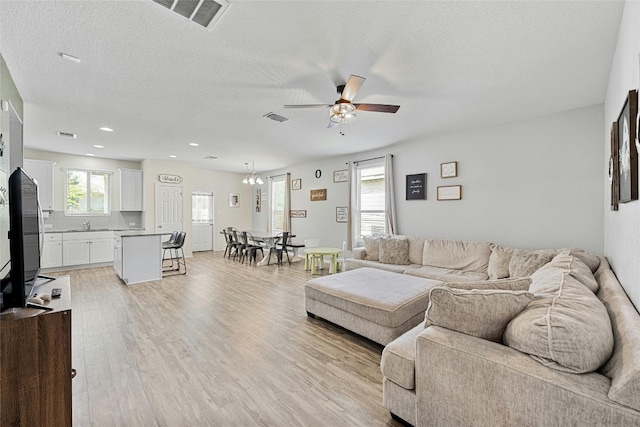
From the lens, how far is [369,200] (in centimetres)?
631

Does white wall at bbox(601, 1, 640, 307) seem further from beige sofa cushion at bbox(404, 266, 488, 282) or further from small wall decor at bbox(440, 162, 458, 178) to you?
small wall decor at bbox(440, 162, 458, 178)

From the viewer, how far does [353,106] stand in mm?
2957

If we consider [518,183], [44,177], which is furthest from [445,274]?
[44,177]

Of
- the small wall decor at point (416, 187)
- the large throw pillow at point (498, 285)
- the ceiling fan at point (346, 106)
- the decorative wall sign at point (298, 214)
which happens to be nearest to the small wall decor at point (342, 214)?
the decorative wall sign at point (298, 214)

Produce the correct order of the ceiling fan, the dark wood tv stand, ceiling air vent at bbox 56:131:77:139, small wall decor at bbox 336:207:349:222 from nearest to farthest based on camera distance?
1. the dark wood tv stand
2. the ceiling fan
3. ceiling air vent at bbox 56:131:77:139
4. small wall decor at bbox 336:207:349:222

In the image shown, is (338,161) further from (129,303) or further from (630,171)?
(630,171)

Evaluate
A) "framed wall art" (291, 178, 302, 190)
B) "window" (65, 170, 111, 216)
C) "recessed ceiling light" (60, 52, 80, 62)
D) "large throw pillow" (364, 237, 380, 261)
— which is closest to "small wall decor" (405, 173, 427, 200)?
"large throw pillow" (364, 237, 380, 261)

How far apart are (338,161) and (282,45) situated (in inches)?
185

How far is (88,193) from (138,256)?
3.23 meters

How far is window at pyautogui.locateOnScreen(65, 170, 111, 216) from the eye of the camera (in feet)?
22.2

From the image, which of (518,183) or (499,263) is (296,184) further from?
(499,263)

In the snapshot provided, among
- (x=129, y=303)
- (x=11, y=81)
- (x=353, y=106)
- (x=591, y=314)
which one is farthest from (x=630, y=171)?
(x=129, y=303)

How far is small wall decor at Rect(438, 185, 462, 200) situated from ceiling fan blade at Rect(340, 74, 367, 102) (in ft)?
9.44

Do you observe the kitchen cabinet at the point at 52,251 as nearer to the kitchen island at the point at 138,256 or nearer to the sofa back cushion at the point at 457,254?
the kitchen island at the point at 138,256
